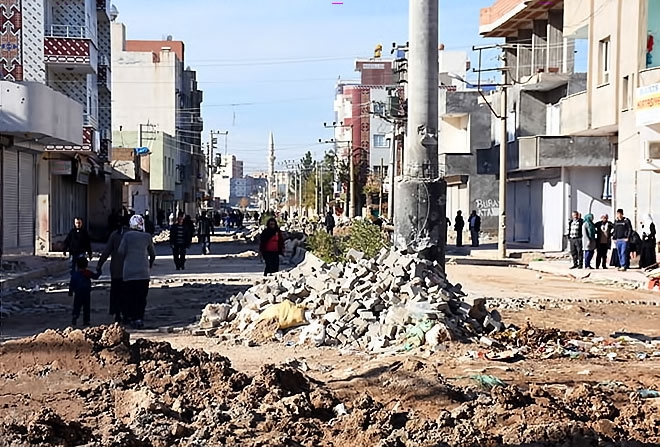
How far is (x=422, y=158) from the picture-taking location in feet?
50.0

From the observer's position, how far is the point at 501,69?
35188mm

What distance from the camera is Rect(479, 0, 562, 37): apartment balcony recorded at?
46.0 metres

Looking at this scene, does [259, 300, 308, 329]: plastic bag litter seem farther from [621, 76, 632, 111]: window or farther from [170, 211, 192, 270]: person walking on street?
[621, 76, 632, 111]: window

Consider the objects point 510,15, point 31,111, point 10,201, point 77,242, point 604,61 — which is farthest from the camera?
point 510,15

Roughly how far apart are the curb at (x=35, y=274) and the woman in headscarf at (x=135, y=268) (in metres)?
7.46

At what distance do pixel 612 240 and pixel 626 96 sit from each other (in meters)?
5.70

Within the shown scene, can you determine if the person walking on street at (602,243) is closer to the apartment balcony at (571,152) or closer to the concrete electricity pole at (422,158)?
the apartment balcony at (571,152)

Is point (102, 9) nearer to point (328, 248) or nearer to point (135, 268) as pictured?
point (328, 248)

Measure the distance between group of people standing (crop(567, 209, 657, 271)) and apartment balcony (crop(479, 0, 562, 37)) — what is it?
19602 millimetres

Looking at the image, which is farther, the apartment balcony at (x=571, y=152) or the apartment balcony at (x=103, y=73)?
the apartment balcony at (x=103, y=73)

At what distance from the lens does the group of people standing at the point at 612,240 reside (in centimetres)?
2697

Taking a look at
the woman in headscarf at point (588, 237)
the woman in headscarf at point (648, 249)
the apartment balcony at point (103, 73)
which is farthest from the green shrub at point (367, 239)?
the apartment balcony at point (103, 73)

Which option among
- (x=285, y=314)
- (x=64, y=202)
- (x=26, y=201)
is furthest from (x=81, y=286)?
(x=64, y=202)

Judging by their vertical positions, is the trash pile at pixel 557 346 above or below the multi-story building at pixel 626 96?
below
